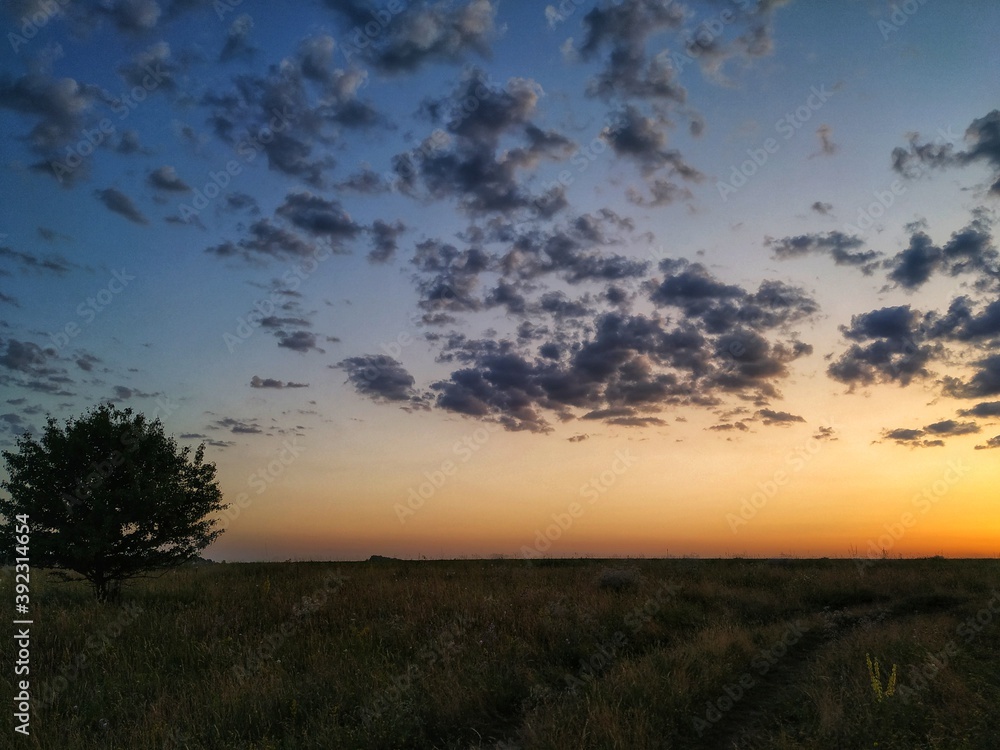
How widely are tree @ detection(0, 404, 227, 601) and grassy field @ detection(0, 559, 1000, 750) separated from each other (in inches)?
54.6

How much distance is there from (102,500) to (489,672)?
1282cm

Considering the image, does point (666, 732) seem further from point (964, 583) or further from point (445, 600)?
point (964, 583)

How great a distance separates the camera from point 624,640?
13461mm

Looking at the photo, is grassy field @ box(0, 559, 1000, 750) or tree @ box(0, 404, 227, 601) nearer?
grassy field @ box(0, 559, 1000, 750)

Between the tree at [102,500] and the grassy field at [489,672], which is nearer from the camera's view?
the grassy field at [489,672]

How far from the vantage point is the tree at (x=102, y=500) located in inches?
669

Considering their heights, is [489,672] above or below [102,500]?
below

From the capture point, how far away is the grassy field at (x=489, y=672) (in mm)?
8367

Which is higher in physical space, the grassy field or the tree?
the tree

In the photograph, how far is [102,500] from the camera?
17.2m

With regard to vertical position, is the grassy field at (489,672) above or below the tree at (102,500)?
below

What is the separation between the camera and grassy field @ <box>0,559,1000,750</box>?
8367mm

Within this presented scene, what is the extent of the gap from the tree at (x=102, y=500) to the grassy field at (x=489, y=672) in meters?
1.39

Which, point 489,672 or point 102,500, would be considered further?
point 102,500
